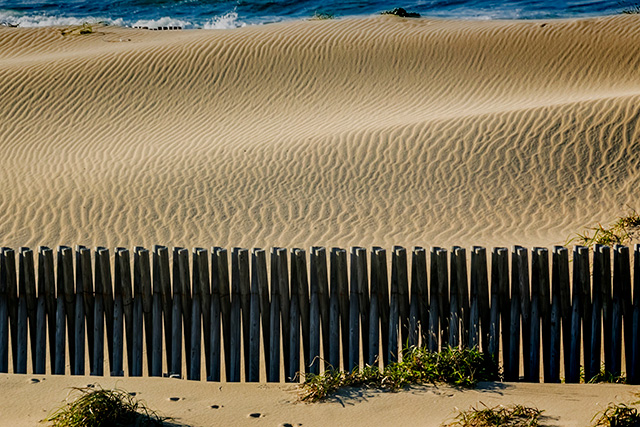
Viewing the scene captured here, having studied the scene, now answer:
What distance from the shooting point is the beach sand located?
413cm

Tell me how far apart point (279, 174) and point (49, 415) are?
8.65m

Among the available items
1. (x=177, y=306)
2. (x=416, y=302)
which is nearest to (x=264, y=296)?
(x=177, y=306)

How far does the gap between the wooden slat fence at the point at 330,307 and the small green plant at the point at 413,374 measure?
202 millimetres

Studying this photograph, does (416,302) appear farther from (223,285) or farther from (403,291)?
(223,285)

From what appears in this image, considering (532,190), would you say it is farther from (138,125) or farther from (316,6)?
(316,6)

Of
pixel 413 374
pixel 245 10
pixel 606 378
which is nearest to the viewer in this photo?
pixel 413 374

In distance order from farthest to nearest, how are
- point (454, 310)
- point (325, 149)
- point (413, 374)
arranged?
point (325, 149), point (454, 310), point (413, 374)

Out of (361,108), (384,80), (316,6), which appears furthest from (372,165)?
(316,6)

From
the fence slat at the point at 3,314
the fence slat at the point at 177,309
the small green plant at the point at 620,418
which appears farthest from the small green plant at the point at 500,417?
the fence slat at the point at 3,314

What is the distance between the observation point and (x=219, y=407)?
386 centimetres

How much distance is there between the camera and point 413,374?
4.14 meters

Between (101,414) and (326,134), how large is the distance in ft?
35.1

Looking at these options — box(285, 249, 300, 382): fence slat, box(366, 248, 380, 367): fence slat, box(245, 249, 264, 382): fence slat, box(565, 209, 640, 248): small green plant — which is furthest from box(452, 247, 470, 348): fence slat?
box(565, 209, 640, 248): small green plant

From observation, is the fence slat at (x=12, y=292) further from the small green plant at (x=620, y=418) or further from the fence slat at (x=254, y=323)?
the small green plant at (x=620, y=418)
